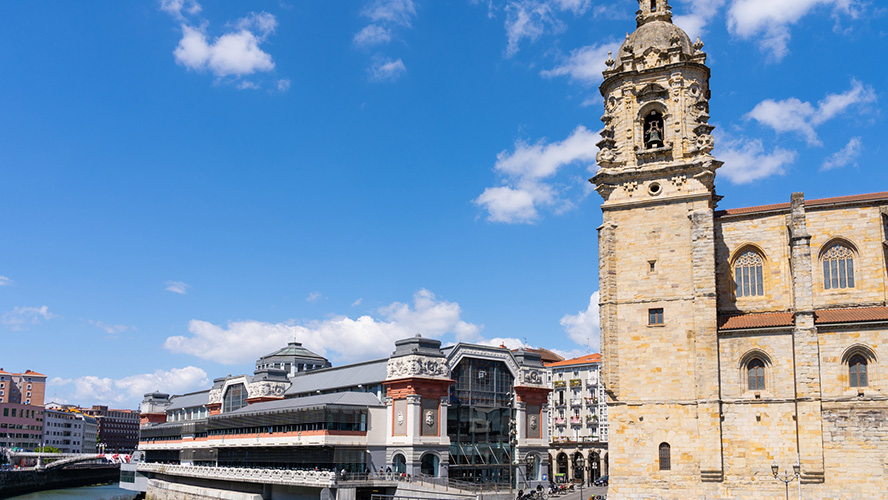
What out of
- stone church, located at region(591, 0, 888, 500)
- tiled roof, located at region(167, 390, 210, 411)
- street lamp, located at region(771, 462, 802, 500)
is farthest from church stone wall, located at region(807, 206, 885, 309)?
tiled roof, located at region(167, 390, 210, 411)

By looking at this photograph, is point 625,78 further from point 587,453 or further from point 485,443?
point 587,453

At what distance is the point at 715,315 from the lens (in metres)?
50.7

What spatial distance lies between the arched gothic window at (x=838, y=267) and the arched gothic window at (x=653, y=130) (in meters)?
13.0

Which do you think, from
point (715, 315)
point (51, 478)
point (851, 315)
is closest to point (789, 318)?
point (851, 315)

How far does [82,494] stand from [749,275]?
11179 centimetres

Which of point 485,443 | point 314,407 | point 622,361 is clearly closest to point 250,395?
point 314,407

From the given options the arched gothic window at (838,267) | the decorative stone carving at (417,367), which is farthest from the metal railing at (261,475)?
the arched gothic window at (838,267)

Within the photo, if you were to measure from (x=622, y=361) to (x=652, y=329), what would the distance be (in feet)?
9.44

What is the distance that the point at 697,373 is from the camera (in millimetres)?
50500

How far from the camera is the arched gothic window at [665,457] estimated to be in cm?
5056

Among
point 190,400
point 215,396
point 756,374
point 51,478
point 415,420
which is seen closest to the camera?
point 756,374

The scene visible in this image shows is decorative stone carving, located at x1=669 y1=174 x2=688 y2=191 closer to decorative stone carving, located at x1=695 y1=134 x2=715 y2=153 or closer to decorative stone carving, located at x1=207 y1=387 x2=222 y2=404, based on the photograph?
decorative stone carving, located at x1=695 y1=134 x2=715 y2=153

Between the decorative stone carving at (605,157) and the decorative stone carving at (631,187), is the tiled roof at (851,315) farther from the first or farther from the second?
the decorative stone carving at (605,157)

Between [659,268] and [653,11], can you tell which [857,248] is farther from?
[653,11]
